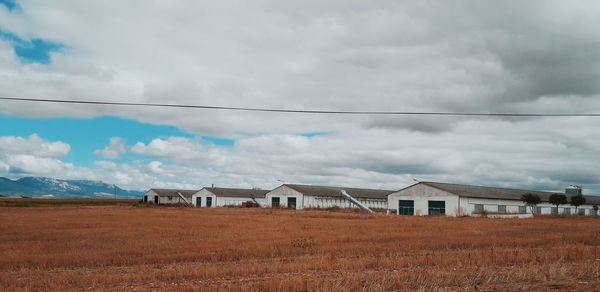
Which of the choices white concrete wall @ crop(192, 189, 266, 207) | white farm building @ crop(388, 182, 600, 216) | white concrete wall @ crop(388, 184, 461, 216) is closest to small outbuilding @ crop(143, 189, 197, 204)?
white concrete wall @ crop(192, 189, 266, 207)

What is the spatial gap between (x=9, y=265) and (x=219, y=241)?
34.4 ft

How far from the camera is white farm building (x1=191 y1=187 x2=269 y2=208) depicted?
111m

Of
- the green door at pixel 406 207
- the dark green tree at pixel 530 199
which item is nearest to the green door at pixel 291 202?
the green door at pixel 406 207

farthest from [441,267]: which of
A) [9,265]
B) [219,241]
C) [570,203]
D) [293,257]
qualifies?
[570,203]

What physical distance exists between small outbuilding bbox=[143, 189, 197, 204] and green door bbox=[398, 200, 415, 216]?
68432 millimetres

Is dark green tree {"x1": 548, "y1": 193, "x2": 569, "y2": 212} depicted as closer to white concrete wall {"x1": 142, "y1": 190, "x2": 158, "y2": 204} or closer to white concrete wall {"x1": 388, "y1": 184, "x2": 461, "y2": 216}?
white concrete wall {"x1": 388, "y1": 184, "x2": 461, "y2": 216}

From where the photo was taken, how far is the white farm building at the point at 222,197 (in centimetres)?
11069

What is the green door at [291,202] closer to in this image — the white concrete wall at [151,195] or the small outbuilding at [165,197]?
the small outbuilding at [165,197]

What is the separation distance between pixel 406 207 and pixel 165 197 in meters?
73.7

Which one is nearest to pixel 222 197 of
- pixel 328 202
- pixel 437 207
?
pixel 328 202

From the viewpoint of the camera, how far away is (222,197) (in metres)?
111

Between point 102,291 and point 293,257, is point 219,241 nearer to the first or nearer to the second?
point 293,257

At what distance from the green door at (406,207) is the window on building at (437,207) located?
3.04m

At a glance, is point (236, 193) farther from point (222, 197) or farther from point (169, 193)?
point (169, 193)
